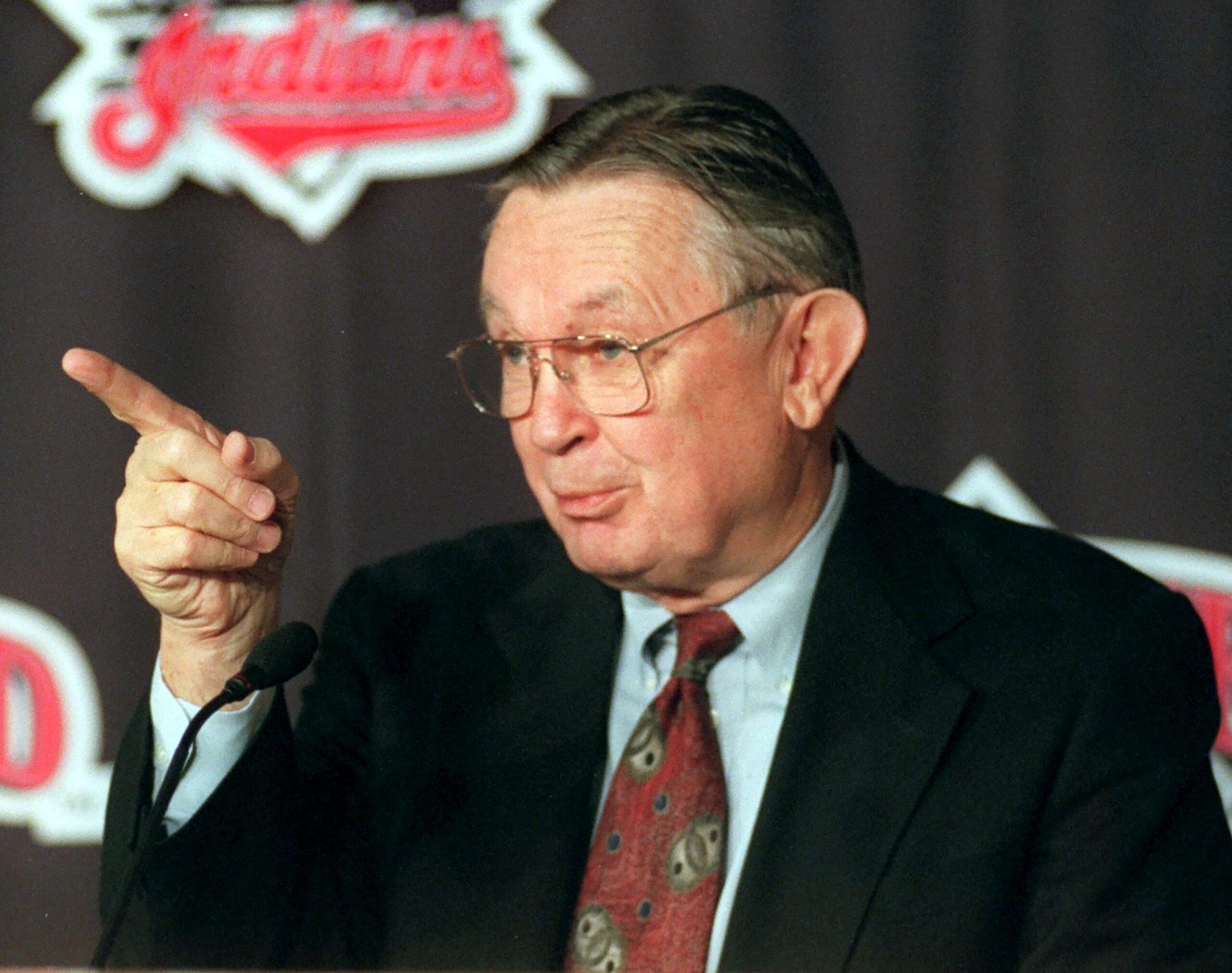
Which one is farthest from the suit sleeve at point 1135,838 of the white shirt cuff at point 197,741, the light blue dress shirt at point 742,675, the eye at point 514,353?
the white shirt cuff at point 197,741

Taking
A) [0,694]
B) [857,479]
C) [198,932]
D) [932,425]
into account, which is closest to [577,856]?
[198,932]

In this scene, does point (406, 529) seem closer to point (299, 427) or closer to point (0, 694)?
point (299, 427)

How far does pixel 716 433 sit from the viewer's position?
149 cm

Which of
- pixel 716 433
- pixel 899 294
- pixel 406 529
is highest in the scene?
pixel 899 294

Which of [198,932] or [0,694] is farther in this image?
[0,694]

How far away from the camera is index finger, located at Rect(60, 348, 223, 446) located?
1.19 metres

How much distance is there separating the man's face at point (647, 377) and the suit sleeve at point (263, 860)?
1.26 feet

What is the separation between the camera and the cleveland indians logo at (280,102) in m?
2.12

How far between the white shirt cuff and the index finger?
0.87ft

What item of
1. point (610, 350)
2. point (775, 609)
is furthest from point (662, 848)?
point (610, 350)

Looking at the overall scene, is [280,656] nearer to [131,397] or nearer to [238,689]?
[238,689]

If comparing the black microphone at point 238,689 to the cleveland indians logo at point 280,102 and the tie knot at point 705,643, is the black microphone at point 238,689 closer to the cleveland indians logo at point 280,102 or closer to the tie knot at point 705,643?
the tie knot at point 705,643

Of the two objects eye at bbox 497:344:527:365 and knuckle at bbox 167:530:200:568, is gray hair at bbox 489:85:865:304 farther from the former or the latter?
knuckle at bbox 167:530:200:568

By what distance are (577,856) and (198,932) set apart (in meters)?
0.39
